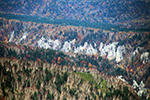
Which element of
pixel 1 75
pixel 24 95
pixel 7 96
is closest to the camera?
pixel 7 96

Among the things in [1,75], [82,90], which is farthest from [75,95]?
[1,75]

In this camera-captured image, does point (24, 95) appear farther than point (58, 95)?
No

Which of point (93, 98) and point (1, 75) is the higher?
point (1, 75)

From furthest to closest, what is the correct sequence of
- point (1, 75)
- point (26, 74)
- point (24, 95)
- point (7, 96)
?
point (26, 74)
point (1, 75)
point (24, 95)
point (7, 96)

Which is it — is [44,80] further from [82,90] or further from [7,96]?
[7,96]

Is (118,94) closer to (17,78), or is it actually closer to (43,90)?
(43,90)

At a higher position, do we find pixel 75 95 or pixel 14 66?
pixel 14 66

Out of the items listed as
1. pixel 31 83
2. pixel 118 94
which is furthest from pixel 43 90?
pixel 118 94

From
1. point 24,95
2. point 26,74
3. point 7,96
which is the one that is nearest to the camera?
point 7,96

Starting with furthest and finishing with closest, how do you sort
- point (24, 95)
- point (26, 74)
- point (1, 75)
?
point (26, 74) < point (1, 75) < point (24, 95)
